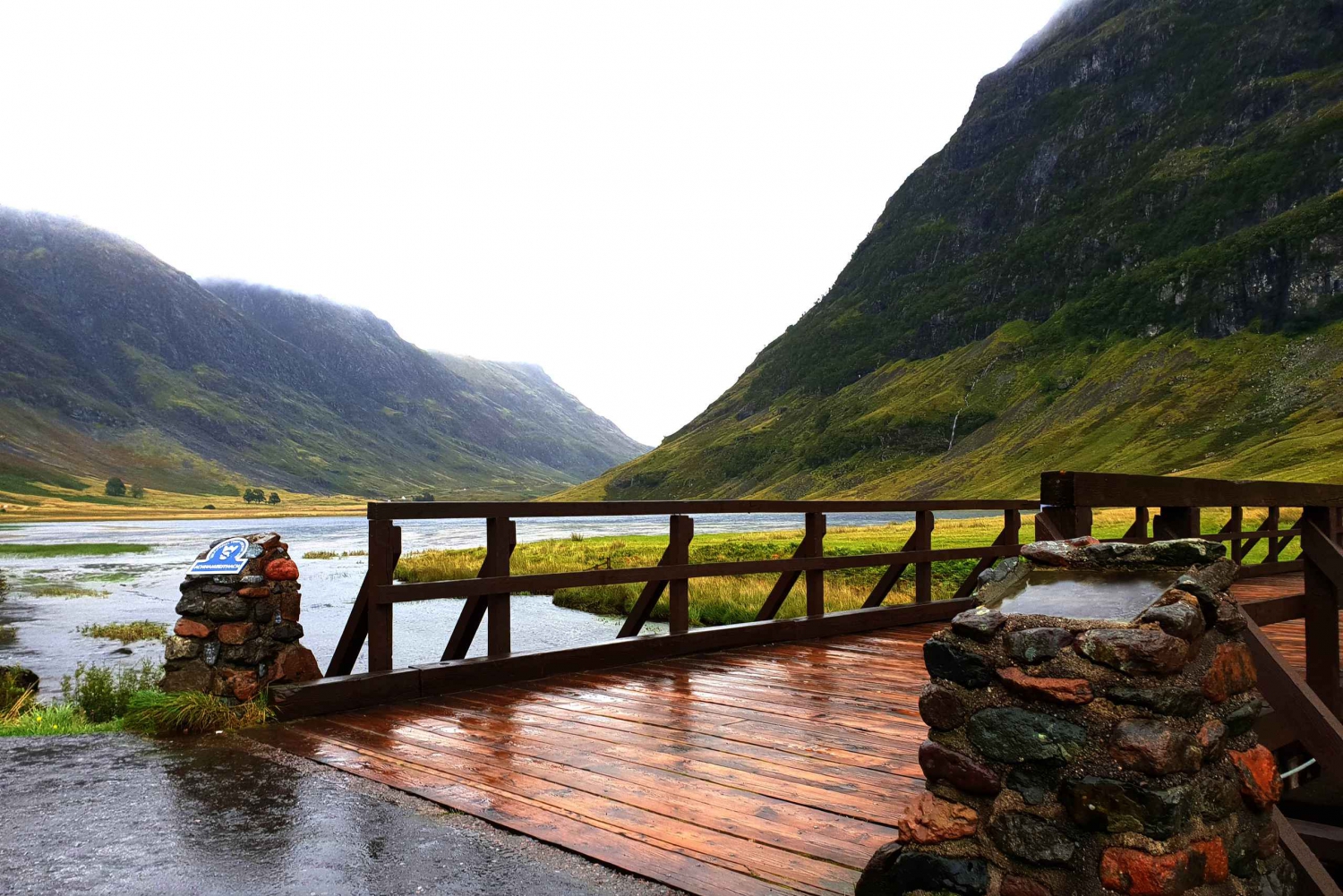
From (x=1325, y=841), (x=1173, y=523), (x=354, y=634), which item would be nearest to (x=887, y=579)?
(x=1325, y=841)

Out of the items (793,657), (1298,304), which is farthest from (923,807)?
(1298,304)

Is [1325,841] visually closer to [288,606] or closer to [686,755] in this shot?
[686,755]

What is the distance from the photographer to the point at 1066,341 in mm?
162250

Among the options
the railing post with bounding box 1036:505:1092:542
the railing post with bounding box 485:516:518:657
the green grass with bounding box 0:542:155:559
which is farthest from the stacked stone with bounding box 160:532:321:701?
the green grass with bounding box 0:542:155:559

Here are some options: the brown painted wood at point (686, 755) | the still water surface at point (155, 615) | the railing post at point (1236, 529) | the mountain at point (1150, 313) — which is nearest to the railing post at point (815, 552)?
the brown painted wood at point (686, 755)

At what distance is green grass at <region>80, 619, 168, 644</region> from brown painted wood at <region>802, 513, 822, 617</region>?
15.6 metres

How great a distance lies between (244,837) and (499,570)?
2988mm

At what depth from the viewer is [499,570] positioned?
22.1 ft

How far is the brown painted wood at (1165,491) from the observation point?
13.2 feet

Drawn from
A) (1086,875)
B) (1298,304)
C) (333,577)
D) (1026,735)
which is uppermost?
(1298,304)

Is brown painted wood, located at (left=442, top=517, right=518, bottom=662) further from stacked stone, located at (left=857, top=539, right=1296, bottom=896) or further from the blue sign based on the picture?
stacked stone, located at (left=857, top=539, right=1296, bottom=896)

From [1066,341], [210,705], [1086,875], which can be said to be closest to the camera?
[1086,875]

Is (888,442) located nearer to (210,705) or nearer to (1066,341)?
(1066,341)

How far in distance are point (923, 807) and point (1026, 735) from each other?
18.2 inches
